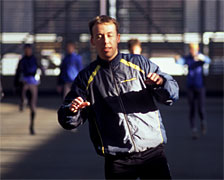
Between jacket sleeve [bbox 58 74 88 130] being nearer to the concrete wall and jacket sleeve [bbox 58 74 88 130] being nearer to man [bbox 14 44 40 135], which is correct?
man [bbox 14 44 40 135]

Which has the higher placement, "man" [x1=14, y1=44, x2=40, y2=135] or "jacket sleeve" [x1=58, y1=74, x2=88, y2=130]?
"jacket sleeve" [x1=58, y1=74, x2=88, y2=130]

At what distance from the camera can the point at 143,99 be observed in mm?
3939

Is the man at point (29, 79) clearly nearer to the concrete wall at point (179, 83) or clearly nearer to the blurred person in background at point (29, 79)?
the blurred person in background at point (29, 79)

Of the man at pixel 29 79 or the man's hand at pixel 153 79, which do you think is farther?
the man at pixel 29 79

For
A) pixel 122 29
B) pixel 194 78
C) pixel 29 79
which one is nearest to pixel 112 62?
pixel 194 78

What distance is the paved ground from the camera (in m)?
7.48

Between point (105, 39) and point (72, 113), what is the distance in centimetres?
52

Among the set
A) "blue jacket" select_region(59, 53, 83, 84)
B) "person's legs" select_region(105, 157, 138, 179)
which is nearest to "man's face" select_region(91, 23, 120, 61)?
"person's legs" select_region(105, 157, 138, 179)

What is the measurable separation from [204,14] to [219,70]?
201 centimetres

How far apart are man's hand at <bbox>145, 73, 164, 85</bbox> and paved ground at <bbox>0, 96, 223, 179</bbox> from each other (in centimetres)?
359

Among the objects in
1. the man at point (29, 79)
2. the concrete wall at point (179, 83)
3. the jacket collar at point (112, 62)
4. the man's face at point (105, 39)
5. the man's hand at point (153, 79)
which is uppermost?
the man's face at point (105, 39)

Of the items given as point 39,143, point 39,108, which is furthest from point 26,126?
point 39,108

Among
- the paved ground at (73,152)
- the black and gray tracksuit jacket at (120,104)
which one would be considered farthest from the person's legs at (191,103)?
the black and gray tracksuit jacket at (120,104)

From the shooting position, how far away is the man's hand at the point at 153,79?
3674 mm
